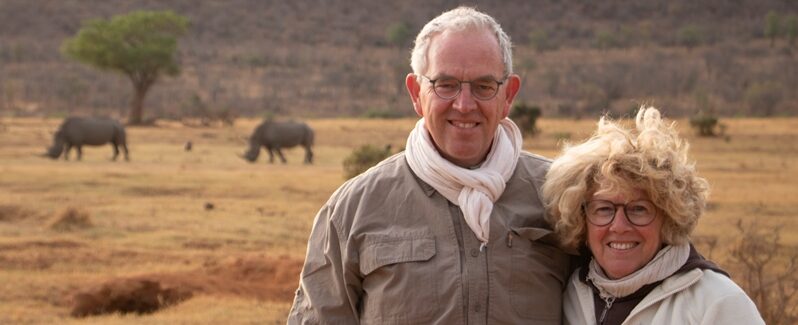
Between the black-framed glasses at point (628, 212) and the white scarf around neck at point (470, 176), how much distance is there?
11.4 inches

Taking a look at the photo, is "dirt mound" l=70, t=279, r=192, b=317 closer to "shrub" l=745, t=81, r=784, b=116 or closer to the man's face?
Result: the man's face

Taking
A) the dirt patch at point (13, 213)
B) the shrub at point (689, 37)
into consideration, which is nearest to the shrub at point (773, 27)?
the shrub at point (689, 37)

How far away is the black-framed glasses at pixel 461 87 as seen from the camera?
3680 mm

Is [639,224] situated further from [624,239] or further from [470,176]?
[470,176]

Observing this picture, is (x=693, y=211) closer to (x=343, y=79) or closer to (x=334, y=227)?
(x=334, y=227)

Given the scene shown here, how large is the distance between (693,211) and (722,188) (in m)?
16.8

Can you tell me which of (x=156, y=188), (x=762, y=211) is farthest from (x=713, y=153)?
(x=156, y=188)

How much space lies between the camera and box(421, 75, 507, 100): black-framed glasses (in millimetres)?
3680

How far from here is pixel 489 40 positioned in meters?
3.69

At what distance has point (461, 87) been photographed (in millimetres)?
3678

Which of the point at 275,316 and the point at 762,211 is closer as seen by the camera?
the point at 275,316

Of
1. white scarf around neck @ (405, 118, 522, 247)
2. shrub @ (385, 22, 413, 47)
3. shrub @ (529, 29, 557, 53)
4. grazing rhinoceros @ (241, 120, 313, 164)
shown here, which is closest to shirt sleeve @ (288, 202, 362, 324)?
white scarf around neck @ (405, 118, 522, 247)

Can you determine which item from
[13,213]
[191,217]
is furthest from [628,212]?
[13,213]

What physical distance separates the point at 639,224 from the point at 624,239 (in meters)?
0.06
